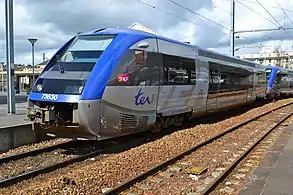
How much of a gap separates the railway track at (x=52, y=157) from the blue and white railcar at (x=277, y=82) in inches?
981

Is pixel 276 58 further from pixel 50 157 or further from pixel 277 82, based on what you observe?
pixel 50 157

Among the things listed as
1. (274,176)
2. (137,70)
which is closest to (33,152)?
(137,70)

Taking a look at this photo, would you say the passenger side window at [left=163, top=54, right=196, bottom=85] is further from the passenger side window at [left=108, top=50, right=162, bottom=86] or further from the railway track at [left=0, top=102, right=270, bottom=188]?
the railway track at [left=0, top=102, right=270, bottom=188]

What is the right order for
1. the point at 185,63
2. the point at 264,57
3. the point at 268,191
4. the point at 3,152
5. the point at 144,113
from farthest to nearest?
the point at 264,57
the point at 185,63
the point at 144,113
the point at 3,152
the point at 268,191

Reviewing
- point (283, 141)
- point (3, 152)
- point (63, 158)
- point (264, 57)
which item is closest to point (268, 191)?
point (63, 158)

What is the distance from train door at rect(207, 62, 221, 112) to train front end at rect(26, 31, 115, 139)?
23.3 feet

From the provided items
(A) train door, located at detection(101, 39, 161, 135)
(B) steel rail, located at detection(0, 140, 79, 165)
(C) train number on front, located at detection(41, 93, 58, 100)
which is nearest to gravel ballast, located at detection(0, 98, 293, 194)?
(A) train door, located at detection(101, 39, 161, 135)

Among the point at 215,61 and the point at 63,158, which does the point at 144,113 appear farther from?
the point at 215,61

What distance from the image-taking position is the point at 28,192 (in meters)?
6.43

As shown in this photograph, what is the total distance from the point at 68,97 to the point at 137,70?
2200mm

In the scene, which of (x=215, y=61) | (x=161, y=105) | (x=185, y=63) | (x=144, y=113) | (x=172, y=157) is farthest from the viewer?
(x=215, y=61)

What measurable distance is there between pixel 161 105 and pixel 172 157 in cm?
305

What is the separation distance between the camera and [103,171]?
25.8 feet

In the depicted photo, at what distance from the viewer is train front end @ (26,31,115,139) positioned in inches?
364
